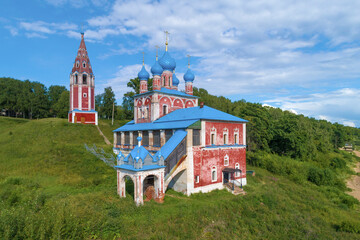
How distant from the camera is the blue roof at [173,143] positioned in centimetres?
1758

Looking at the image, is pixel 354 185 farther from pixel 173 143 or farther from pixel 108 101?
pixel 108 101

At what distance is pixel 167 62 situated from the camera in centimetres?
3084

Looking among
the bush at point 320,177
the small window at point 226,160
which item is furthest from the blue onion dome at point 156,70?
the bush at point 320,177

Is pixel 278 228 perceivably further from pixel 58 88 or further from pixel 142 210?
pixel 58 88

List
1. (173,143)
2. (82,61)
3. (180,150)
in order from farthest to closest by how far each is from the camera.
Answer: (82,61)
(180,150)
(173,143)

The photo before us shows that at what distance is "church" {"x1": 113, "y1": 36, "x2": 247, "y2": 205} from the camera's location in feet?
51.7

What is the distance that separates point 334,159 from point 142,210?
4078cm

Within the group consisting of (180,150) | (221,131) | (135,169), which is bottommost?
(135,169)

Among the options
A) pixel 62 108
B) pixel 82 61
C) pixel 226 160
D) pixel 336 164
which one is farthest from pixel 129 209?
pixel 62 108

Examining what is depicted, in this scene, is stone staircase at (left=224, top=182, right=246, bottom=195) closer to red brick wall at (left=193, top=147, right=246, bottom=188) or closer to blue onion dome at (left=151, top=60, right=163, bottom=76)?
red brick wall at (left=193, top=147, right=246, bottom=188)

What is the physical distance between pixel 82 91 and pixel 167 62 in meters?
19.1

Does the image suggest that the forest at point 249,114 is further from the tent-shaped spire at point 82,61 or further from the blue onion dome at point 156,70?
the blue onion dome at point 156,70

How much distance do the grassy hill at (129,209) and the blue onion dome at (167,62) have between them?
14306 millimetres

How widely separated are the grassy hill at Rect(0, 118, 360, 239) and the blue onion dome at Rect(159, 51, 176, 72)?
→ 14.3 m
